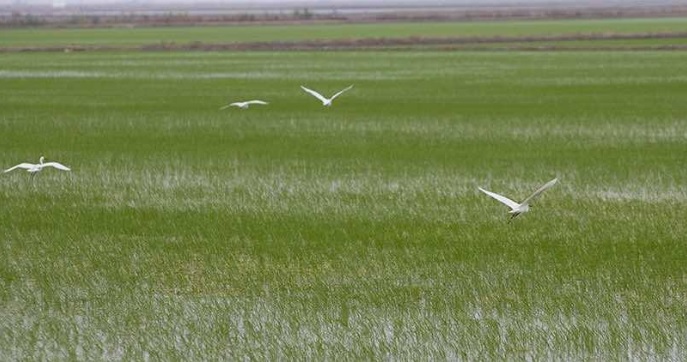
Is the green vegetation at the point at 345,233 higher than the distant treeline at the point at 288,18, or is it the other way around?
the green vegetation at the point at 345,233

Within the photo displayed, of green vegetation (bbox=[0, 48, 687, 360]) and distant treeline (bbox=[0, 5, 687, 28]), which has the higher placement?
green vegetation (bbox=[0, 48, 687, 360])

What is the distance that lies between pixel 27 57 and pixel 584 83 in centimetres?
2313

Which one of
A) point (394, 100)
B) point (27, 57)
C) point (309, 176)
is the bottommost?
point (27, 57)

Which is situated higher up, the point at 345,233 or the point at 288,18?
the point at 345,233

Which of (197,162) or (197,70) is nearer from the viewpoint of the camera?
(197,162)

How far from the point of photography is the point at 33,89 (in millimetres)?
32781

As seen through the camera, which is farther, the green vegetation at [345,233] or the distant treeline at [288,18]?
the distant treeline at [288,18]

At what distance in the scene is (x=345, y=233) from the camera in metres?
12.7

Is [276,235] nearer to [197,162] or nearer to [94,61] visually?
[197,162]

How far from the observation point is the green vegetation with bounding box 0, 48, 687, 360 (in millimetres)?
9133

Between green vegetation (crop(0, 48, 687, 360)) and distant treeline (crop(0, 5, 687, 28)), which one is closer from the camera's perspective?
green vegetation (crop(0, 48, 687, 360))

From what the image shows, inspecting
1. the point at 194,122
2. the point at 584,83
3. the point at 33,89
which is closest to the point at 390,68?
the point at 584,83

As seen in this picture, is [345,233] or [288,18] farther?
[288,18]

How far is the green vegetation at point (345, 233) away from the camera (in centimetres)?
913
